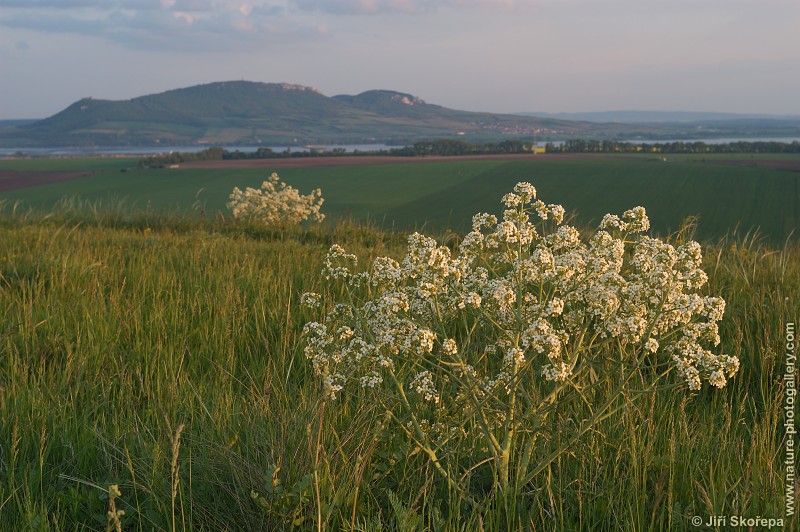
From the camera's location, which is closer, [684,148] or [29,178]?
[29,178]

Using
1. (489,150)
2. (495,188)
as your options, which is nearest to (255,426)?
(495,188)

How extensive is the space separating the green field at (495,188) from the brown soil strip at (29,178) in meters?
2.74

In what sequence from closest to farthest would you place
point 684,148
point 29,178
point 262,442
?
point 262,442 → point 29,178 → point 684,148

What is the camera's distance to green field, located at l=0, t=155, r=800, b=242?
2046 inches

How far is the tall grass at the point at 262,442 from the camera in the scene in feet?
9.18

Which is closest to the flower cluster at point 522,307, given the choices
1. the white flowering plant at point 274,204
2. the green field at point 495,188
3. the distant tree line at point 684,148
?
the white flowering plant at point 274,204

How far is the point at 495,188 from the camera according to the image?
222 ft

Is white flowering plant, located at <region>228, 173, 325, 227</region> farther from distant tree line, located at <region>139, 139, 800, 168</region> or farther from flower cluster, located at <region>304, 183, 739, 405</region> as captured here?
distant tree line, located at <region>139, 139, 800, 168</region>

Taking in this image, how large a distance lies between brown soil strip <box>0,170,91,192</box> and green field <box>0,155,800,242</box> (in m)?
2.74

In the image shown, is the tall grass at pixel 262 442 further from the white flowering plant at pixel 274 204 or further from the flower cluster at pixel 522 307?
the white flowering plant at pixel 274 204

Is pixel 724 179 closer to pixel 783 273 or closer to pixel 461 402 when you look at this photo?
pixel 783 273

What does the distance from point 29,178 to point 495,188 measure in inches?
2337

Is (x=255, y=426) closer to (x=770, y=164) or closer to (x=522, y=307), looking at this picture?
(x=522, y=307)

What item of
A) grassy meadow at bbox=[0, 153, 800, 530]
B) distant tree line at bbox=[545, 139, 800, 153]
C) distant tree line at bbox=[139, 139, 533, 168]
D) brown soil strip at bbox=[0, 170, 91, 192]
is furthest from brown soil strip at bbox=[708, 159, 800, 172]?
brown soil strip at bbox=[0, 170, 91, 192]
